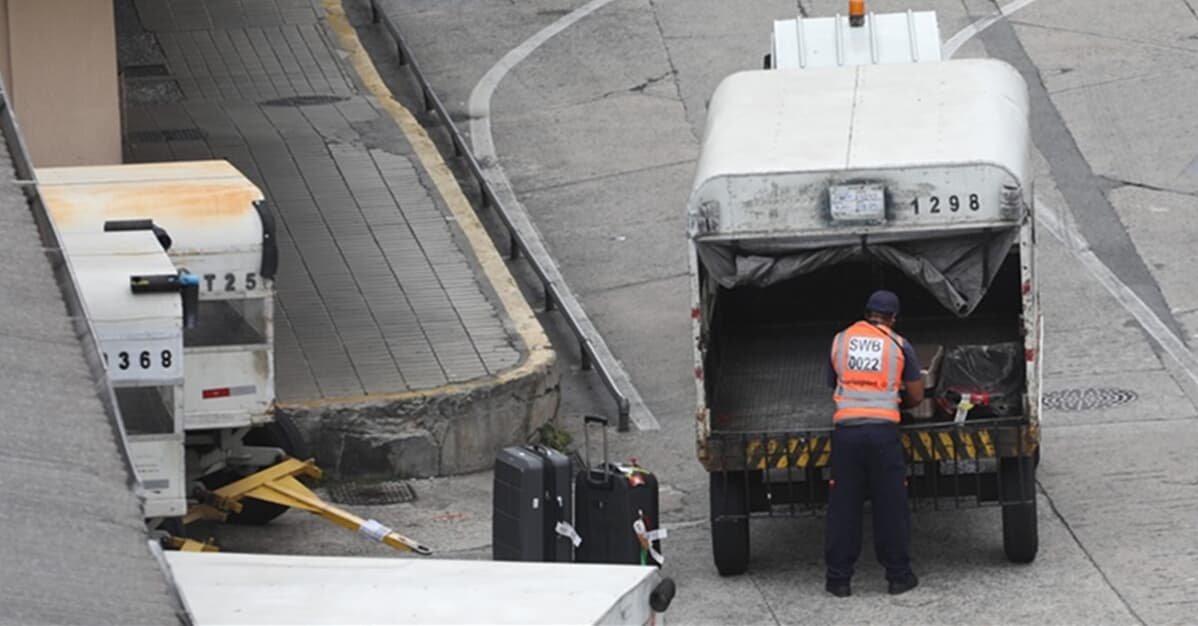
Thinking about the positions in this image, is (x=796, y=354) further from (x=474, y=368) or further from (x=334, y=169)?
(x=334, y=169)

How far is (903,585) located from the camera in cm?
1453

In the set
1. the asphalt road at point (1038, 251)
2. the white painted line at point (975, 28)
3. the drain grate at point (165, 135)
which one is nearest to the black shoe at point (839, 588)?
the asphalt road at point (1038, 251)

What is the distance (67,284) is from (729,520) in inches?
186

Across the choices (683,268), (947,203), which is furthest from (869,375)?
(683,268)

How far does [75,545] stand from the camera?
9.67m

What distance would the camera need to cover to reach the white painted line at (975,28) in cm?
2575

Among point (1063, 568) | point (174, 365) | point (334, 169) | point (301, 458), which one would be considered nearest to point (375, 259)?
point (334, 169)

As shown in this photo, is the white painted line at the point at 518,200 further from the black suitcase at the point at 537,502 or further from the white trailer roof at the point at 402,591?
the white trailer roof at the point at 402,591

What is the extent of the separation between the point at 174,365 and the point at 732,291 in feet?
13.9

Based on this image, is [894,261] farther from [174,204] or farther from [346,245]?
[346,245]

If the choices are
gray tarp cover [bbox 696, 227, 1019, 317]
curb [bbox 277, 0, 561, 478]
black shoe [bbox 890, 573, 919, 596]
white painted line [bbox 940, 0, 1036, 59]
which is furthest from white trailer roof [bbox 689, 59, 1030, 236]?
white painted line [bbox 940, 0, 1036, 59]

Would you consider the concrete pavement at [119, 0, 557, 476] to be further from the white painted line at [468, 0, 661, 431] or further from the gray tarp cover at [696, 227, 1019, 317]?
the gray tarp cover at [696, 227, 1019, 317]

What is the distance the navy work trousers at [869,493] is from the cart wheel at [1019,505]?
25.5 inches

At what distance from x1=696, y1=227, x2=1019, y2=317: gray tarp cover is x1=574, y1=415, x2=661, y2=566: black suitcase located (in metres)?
1.32
